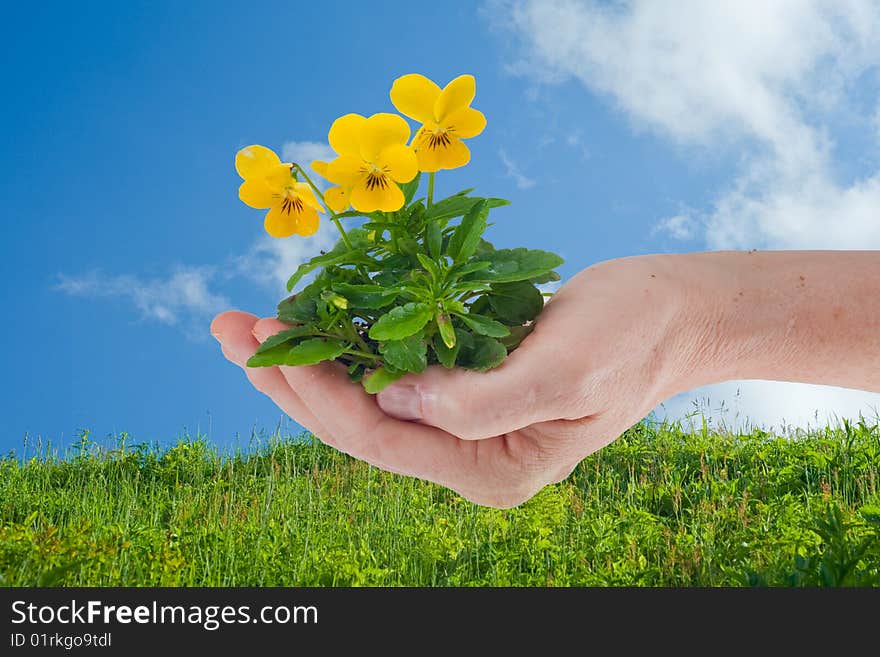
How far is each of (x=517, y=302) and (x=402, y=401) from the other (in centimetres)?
36

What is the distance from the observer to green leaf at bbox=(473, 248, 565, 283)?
1.75 metres

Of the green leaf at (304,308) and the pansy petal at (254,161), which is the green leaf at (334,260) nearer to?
the green leaf at (304,308)

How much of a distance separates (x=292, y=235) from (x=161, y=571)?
1686mm

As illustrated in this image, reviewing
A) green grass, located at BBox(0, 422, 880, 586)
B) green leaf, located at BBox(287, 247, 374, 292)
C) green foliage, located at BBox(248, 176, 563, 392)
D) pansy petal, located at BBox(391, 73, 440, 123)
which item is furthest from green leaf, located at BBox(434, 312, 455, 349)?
green grass, located at BBox(0, 422, 880, 586)

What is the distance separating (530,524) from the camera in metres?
3.33

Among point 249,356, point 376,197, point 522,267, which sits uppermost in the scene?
point 376,197

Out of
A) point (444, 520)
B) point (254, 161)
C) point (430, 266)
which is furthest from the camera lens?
point (444, 520)

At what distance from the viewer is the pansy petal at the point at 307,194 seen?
1.87 meters

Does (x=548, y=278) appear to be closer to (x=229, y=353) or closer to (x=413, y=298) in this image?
(x=413, y=298)

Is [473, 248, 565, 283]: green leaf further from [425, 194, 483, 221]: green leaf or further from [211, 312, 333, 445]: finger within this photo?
[211, 312, 333, 445]: finger

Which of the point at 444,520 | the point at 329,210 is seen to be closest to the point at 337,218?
the point at 329,210

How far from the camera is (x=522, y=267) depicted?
5.97ft

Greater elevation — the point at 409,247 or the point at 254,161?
the point at 254,161

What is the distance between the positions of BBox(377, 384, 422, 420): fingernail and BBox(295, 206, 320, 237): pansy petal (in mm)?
449
